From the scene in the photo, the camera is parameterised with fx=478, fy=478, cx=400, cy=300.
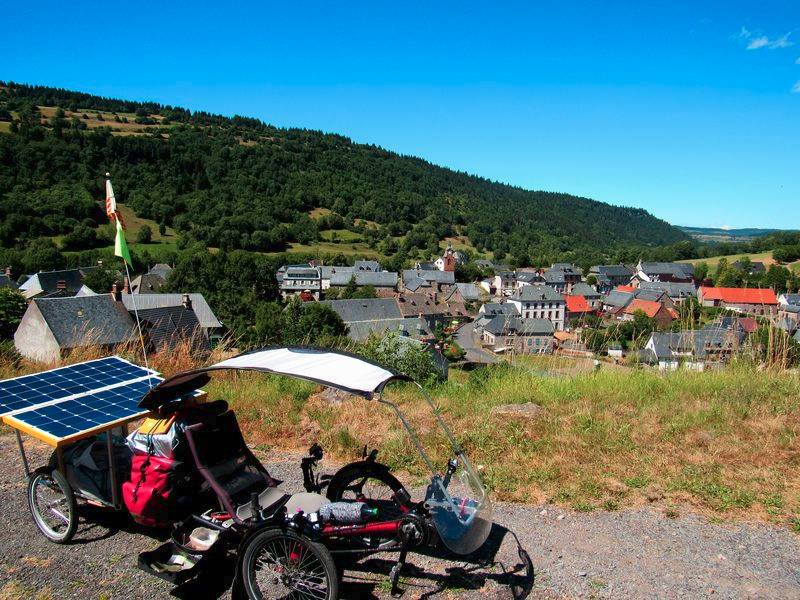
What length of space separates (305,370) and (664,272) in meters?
128

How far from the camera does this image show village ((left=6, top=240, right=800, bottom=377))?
31.7 feet

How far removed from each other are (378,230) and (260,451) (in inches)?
5737

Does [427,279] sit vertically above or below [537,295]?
above

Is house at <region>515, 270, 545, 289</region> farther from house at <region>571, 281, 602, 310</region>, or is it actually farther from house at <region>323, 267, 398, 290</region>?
house at <region>323, 267, 398, 290</region>

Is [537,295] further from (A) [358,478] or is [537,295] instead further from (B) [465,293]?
(A) [358,478]

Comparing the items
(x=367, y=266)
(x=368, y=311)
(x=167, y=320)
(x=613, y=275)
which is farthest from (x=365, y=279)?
(x=167, y=320)

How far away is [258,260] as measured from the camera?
7662 centimetres

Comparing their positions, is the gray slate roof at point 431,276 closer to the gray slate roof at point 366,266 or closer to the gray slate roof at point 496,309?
the gray slate roof at point 366,266

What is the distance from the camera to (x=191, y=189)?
142 metres

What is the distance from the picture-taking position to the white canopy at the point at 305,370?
11.7 feet

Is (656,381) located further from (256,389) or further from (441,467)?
(256,389)

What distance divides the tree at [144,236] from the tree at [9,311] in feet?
222

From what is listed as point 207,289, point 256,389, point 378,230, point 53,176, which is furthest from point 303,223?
point 256,389

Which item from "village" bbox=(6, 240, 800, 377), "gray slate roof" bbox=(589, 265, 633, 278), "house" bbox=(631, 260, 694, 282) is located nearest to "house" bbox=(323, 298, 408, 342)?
"village" bbox=(6, 240, 800, 377)
